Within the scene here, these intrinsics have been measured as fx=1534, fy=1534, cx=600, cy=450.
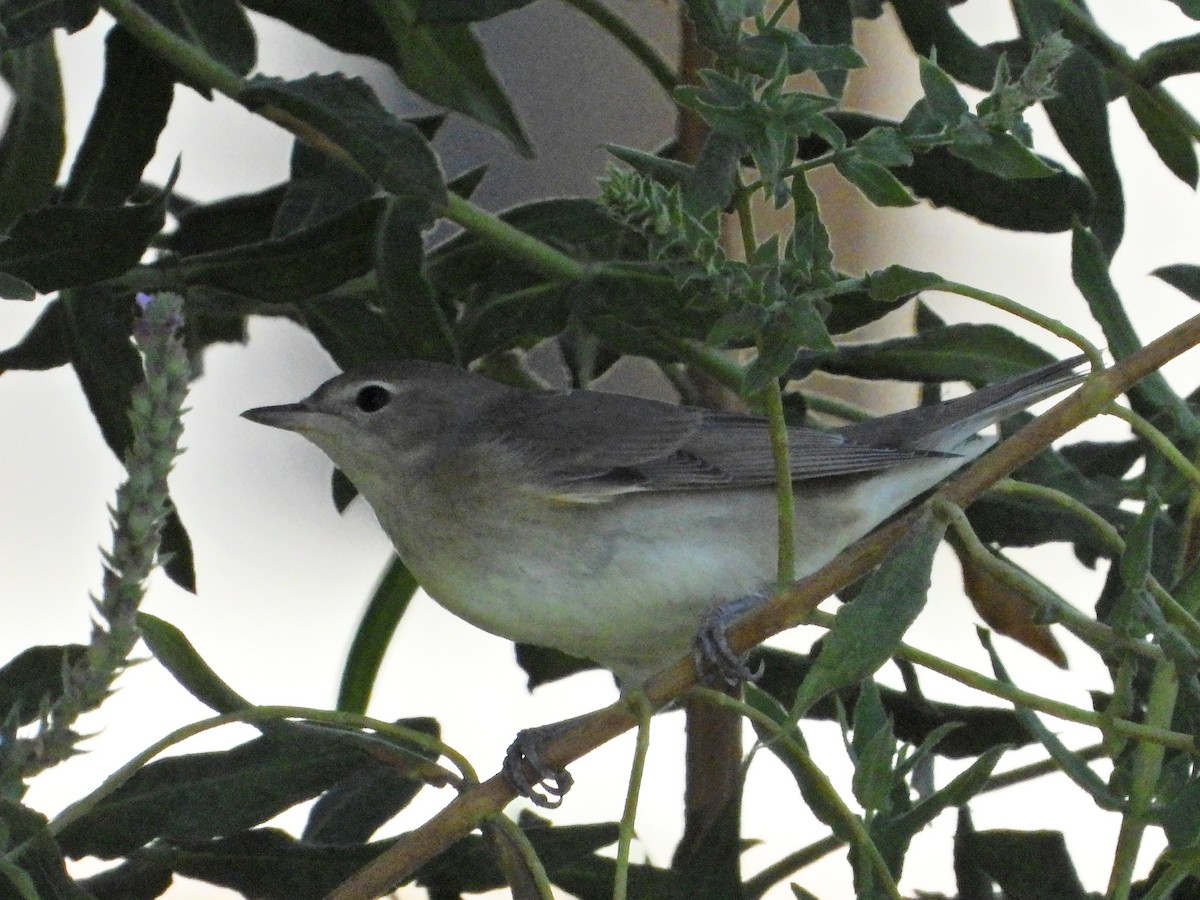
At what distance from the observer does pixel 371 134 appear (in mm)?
690

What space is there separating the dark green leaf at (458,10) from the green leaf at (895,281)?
0.27m

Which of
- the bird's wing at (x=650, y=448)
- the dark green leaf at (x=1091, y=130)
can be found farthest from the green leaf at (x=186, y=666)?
the dark green leaf at (x=1091, y=130)

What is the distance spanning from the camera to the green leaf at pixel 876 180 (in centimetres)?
49

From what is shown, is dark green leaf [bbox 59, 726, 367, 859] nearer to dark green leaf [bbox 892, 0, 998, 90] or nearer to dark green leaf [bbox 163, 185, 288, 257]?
dark green leaf [bbox 163, 185, 288, 257]

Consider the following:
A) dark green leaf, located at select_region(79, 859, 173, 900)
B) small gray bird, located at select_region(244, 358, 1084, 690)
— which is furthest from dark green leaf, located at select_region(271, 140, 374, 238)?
dark green leaf, located at select_region(79, 859, 173, 900)

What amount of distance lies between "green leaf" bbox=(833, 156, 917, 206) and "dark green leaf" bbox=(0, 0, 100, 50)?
0.39 meters

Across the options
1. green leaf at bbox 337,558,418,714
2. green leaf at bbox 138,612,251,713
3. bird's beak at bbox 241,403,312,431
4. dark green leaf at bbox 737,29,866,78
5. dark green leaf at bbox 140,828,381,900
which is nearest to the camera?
dark green leaf at bbox 737,29,866,78

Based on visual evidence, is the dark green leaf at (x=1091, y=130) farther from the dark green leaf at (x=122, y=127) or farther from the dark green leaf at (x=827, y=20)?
the dark green leaf at (x=122, y=127)

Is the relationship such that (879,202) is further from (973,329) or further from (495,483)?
(495,483)

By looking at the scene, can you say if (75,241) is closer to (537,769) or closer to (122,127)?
(122,127)

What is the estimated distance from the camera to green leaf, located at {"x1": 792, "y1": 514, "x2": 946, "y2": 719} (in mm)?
495

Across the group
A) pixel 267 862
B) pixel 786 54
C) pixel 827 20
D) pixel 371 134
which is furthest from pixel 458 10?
pixel 267 862

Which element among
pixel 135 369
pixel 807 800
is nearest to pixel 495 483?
pixel 135 369

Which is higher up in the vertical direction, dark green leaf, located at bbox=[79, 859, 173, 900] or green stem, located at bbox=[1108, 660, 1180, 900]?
green stem, located at bbox=[1108, 660, 1180, 900]
